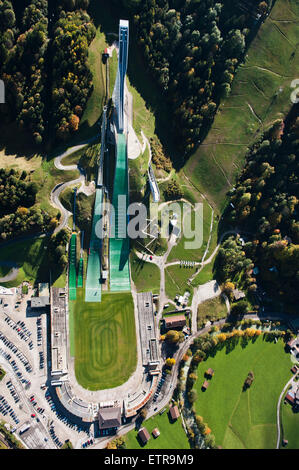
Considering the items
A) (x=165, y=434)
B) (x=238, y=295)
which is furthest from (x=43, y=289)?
(x=238, y=295)

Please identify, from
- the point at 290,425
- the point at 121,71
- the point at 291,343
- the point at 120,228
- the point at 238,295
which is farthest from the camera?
the point at 291,343

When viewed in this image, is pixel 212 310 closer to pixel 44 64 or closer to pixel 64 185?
pixel 64 185

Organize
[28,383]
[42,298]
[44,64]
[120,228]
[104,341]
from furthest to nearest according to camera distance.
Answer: [120,228] < [104,341] < [44,64] < [42,298] < [28,383]

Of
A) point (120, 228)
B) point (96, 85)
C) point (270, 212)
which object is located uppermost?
point (96, 85)

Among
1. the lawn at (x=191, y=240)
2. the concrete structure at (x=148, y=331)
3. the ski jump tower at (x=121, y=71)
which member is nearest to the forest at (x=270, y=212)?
the lawn at (x=191, y=240)

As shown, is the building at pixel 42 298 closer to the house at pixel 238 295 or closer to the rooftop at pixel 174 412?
the rooftop at pixel 174 412

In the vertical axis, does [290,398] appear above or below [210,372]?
below
